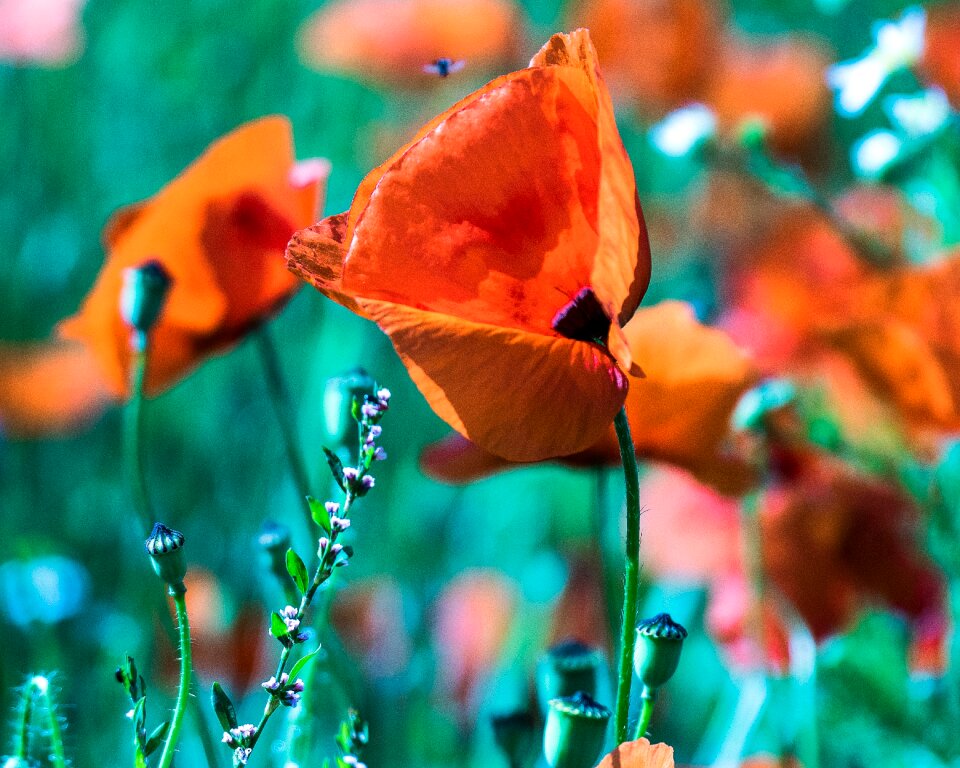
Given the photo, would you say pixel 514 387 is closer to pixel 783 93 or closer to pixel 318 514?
pixel 318 514

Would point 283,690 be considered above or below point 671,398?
above

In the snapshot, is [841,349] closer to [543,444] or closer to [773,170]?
[773,170]

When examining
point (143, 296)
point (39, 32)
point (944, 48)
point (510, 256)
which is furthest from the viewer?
point (39, 32)

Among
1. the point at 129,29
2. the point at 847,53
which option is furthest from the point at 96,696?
the point at 847,53

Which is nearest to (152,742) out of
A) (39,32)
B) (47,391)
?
(47,391)

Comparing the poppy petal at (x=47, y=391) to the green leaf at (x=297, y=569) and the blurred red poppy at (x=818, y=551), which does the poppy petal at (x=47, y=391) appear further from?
the green leaf at (x=297, y=569)

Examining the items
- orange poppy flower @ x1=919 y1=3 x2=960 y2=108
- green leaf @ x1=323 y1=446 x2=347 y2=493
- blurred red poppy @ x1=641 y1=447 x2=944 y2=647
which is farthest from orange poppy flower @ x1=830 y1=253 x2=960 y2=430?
orange poppy flower @ x1=919 y1=3 x2=960 y2=108
